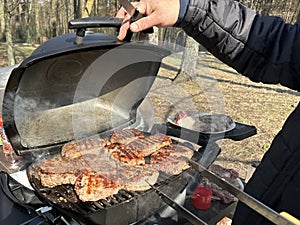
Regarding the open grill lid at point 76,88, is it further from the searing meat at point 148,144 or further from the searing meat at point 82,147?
the searing meat at point 148,144

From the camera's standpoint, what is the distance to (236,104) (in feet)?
22.7

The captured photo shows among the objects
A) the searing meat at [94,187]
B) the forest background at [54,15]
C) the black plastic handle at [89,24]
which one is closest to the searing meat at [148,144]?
the searing meat at [94,187]

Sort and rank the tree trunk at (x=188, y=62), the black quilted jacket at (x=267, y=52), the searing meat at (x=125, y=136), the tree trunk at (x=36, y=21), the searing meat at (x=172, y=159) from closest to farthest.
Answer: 1. the black quilted jacket at (x=267, y=52)
2. the searing meat at (x=172, y=159)
3. the searing meat at (x=125, y=136)
4. the tree trunk at (x=188, y=62)
5. the tree trunk at (x=36, y=21)

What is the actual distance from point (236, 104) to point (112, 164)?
559 cm

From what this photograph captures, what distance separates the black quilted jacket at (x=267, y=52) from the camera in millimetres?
1233

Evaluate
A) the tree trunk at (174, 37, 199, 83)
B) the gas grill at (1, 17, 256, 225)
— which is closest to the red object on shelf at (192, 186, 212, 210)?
the gas grill at (1, 17, 256, 225)

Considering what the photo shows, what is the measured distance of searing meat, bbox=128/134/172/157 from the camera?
6.65 feet

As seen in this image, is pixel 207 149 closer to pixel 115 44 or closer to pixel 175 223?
pixel 175 223

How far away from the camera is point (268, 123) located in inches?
230

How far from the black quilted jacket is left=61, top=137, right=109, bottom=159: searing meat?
106 cm

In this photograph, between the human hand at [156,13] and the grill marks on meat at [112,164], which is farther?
the grill marks on meat at [112,164]

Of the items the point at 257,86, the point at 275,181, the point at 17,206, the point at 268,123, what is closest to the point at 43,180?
the point at 17,206

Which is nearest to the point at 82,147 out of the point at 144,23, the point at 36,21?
the point at 144,23

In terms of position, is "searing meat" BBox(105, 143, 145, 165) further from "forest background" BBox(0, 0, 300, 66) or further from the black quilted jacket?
"forest background" BBox(0, 0, 300, 66)
